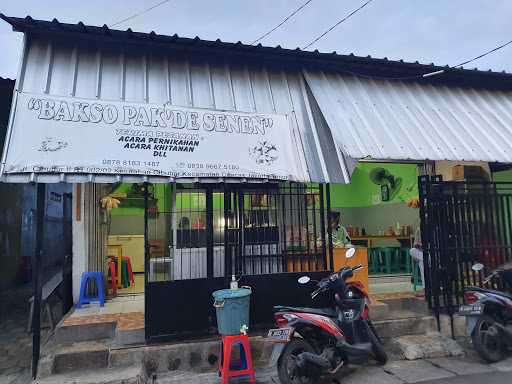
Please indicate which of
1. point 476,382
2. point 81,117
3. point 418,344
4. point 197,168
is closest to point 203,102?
point 197,168

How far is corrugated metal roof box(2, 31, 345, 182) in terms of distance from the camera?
5.43 meters

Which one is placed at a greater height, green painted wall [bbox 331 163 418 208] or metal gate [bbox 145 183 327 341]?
green painted wall [bbox 331 163 418 208]

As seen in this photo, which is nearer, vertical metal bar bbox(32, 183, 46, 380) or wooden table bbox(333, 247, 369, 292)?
vertical metal bar bbox(32, 183, 46, 380)

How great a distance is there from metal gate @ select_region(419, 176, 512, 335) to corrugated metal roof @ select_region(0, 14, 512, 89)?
7.32ft

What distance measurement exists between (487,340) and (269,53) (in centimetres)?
517

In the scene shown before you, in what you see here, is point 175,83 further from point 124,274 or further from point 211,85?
point 124,274

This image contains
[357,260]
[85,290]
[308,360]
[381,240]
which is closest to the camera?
[308,360]

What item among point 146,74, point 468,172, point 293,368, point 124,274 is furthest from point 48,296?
point 468,172

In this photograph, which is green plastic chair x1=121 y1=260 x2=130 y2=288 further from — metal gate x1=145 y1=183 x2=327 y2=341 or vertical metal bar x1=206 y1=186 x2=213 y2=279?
vertical metal bar x1=206 y1=186 x2=213 y2=279

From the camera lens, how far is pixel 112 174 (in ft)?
15.2

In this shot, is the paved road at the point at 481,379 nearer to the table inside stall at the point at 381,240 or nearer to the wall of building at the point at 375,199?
the table inside stall at the point at 381,240

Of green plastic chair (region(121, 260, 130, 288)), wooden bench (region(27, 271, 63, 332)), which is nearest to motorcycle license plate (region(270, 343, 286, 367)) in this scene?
wooden bench (region(27, 271, 63, 332))

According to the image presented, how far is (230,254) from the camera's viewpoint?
219 inches

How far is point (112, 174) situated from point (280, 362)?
2.88 metres
